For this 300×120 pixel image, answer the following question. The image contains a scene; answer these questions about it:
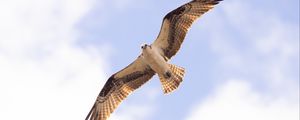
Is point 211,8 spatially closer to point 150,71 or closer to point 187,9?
point 187,9

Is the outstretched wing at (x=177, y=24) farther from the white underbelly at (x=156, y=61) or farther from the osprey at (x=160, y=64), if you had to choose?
the white underbelly at (x=156, y=61)

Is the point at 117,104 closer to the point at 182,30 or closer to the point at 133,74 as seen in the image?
the point at 133,74

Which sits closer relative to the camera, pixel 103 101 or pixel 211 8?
pixel 211 8

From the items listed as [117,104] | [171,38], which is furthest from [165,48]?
[117,104]

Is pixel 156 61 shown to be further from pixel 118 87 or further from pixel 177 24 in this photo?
pixel 118 87

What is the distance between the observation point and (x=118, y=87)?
30828 mm

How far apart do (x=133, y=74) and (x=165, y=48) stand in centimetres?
147

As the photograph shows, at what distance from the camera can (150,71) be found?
30406 mm

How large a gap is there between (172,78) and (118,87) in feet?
6.46

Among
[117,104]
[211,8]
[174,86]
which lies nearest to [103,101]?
[117,104]

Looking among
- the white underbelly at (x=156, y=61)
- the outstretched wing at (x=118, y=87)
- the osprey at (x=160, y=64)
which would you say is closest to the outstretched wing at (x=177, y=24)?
the osprey at (x=160, y=64)

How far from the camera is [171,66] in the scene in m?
29.5

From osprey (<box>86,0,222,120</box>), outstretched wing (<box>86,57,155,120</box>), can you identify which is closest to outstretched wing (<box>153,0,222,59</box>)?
osprey (<box>86,0,222,120</box>)

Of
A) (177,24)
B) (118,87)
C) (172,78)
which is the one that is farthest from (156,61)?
(118,87)
